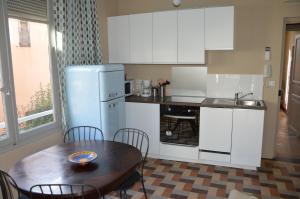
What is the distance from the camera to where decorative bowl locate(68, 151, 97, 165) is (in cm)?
191

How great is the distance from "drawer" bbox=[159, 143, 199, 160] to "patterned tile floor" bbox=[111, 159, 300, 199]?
0.10 metres

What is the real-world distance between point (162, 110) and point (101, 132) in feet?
3.55

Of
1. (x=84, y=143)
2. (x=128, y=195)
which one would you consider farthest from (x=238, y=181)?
(x=84, y=143)

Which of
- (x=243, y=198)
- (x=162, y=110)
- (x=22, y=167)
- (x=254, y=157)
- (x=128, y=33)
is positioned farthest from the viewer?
(x=128, y=33)

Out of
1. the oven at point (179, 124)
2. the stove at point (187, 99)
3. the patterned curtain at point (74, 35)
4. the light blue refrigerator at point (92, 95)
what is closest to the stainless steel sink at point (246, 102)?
the stove at point (187, 99)

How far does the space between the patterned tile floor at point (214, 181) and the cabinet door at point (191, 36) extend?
5.01 feet

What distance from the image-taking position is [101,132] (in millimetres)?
2891

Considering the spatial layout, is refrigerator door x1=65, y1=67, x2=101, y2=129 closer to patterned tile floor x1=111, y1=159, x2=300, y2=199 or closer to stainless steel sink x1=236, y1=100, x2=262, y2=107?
patterned tile floor x1=111, y1=159, x2=300, y2=199

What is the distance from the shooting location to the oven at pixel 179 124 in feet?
11.4

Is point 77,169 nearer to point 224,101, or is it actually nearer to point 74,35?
point 74,35

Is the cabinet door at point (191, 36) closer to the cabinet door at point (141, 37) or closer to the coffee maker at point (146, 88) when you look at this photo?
the cabinet door at point (141, 37)

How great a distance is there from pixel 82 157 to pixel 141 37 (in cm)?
232

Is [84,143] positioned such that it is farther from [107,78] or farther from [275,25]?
[275,25]

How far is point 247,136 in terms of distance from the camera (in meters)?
3.27
